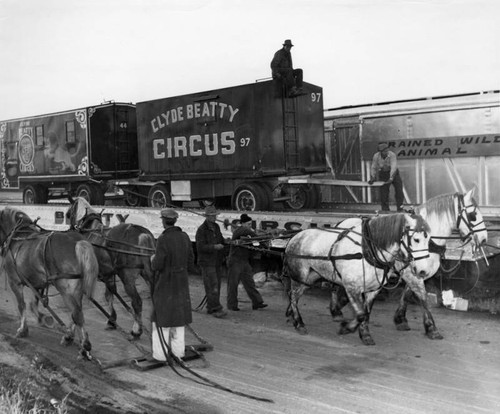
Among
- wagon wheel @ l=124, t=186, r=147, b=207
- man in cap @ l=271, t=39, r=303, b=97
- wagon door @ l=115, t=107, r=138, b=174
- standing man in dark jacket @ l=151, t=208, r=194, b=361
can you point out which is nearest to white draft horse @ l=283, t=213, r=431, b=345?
standing man in dark jacket @ l=151, t=208, r=194, b=361

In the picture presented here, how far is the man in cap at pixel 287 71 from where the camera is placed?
13.2 metres

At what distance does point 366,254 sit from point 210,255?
10.7ft

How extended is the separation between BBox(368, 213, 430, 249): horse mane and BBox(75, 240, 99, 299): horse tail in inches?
148

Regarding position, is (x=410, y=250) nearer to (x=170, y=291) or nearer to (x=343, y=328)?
(x=343, y=328)

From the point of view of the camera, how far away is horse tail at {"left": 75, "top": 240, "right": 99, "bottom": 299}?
26.4 feet

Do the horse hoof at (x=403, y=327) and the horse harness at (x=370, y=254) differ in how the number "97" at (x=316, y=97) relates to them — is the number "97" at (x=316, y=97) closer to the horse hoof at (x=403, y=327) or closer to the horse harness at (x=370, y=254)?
the horse harness at (x=370, y=254)

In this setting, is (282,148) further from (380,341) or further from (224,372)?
(224,372)

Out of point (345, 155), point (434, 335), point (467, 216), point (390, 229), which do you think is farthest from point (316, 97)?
point (434, 335)

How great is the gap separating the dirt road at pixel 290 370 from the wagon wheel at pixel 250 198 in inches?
149

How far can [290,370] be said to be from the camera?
24.1ft

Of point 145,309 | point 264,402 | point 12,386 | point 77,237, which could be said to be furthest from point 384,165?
point 12,386

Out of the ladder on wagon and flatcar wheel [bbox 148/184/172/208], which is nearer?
the ladder on wagon

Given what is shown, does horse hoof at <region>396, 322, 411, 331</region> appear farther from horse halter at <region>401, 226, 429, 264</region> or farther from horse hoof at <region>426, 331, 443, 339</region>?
horse halter at <region>401, 226, 429, 264</region>

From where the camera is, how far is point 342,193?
1603 centimetres
